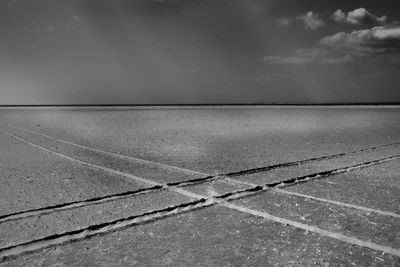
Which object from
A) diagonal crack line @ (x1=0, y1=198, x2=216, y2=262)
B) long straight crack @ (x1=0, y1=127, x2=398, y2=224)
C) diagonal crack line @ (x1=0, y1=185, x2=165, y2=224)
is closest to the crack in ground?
diagonal crack line @ (x1=0, y1=198, x2=216, y2=262)

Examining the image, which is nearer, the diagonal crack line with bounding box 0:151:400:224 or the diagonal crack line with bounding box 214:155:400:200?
the diagonal crack line with bounding box 0:151:400:224

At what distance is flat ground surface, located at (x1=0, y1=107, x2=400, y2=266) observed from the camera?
3.87m

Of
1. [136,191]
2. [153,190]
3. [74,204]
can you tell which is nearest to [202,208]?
[153,190]

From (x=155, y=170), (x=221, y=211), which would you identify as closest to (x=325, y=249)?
(x=221, y=211)

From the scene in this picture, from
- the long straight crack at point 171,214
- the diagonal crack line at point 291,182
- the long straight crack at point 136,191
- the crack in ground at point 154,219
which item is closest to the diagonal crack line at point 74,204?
the long straight crack at point 136,191

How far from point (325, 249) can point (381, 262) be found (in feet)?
1.66

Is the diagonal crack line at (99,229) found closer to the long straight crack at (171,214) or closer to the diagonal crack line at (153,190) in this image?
the long straight crack at (171,214)

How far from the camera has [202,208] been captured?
521 centimetres

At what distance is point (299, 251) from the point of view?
12.8 feet

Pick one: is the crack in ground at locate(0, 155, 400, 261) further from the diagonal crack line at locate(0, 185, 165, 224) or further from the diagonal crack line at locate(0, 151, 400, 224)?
the diagonal crack line at locate(0, 185, 165, 224)

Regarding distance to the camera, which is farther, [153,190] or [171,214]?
[153,190]

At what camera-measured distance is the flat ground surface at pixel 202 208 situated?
387 cm

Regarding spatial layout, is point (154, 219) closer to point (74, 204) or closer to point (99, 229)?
point (99, 229)

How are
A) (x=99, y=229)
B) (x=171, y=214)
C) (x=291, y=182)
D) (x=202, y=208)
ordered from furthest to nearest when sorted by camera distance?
(x=291, y=182)
(x=202, y=208)
(x=171, y=214)
(x=99, y=229)
